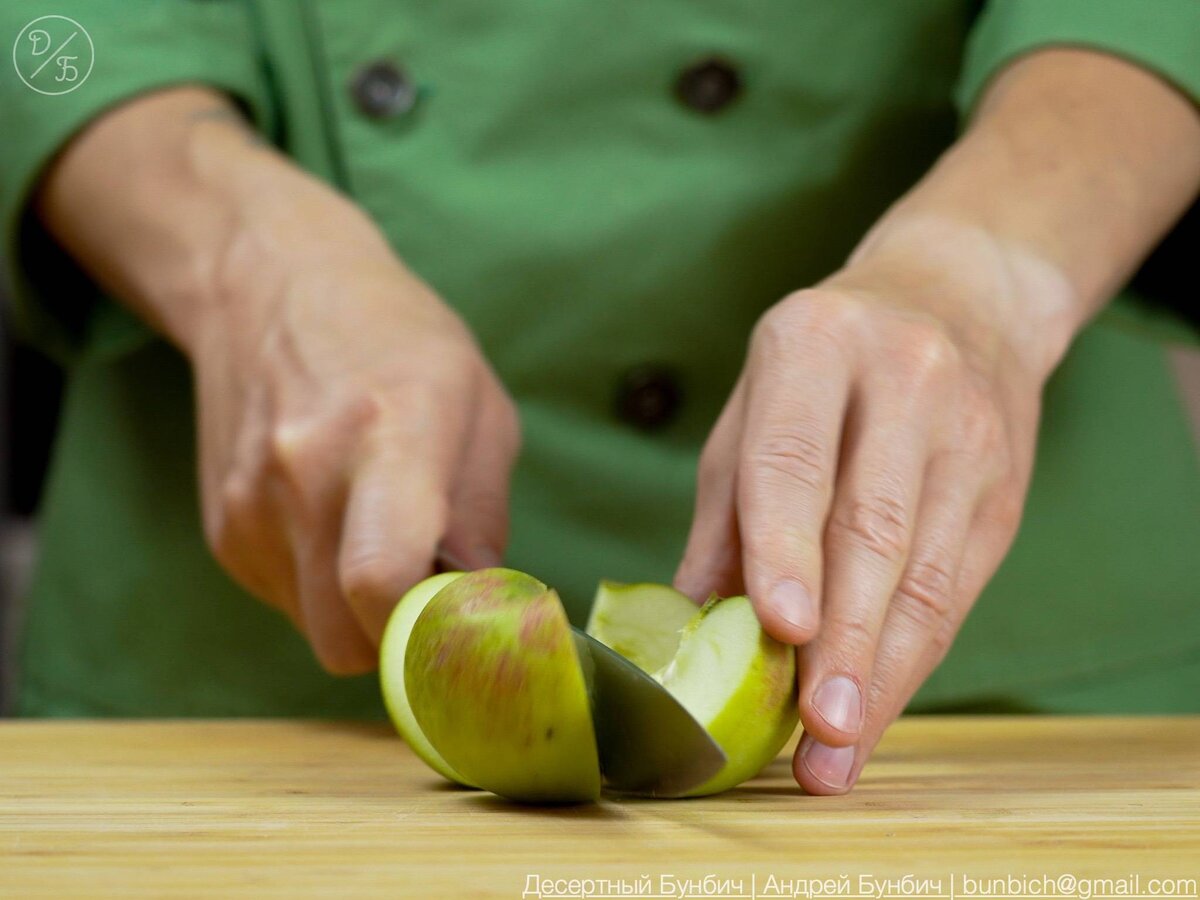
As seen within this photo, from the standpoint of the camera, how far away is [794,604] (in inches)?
26.5

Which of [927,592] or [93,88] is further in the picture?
[93,88]

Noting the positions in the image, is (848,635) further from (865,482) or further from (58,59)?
(58,59)

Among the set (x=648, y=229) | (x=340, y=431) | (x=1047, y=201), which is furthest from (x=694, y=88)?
(x=340, y=431)

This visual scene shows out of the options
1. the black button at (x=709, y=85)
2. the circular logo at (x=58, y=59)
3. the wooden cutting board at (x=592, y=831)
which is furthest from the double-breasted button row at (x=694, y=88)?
the wooden cutting board at (x=592, y=831)

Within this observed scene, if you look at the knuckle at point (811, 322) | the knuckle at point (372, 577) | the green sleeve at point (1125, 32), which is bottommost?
the knuckle at point (372, 577)

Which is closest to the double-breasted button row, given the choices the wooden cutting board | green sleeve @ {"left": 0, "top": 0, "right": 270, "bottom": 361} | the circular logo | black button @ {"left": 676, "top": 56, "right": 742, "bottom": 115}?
black button @ {"left": 676, "top": 56, "right": 742, "bottom": 115}

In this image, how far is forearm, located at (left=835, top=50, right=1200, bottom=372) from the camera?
89cm

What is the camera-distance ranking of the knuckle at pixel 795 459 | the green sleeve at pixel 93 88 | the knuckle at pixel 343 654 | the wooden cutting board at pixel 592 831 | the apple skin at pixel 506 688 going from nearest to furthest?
the wooden cutting board at pixel 592 831 < the apple skin at pixel 506 688 < the knuckle at pixel 795 459 < the knuckle at pixel 343 654 < the green sleeve at pixel 93 88

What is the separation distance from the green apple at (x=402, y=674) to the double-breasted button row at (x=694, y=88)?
1.78ft

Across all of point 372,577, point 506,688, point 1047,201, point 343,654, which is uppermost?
point 1047,201

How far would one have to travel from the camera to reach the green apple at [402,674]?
2.41 feet

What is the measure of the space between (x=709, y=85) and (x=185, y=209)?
1.47 feet

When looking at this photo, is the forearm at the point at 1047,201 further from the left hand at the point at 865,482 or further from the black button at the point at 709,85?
the black button at the point at 709,85

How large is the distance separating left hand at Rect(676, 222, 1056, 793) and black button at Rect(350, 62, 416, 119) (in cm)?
49
